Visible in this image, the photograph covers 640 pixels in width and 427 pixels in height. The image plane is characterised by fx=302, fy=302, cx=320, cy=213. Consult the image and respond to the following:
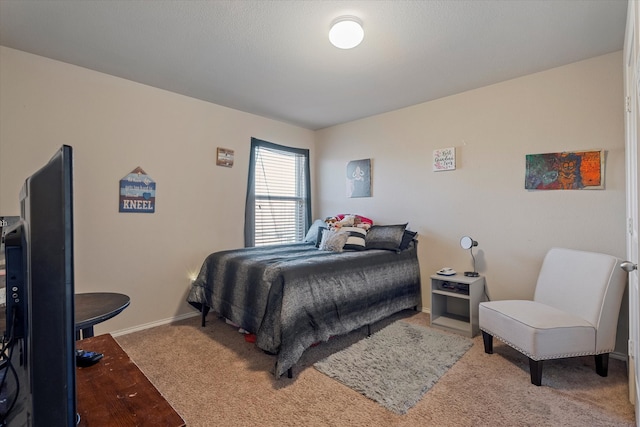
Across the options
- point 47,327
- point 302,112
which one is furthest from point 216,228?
point 47,327

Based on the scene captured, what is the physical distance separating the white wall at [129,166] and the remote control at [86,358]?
76.2 inches

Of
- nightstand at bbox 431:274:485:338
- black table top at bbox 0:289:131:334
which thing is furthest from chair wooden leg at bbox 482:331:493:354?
black table top at bbox 0:289:131:334

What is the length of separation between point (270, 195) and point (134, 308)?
1947mm

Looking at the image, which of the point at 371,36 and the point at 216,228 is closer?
the point at 371,36

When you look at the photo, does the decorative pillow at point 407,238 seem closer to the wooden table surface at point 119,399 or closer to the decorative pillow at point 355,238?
the decorative pillow at point 355,238

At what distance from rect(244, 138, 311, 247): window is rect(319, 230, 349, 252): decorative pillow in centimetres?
89

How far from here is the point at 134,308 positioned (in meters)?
Answer: 2.85

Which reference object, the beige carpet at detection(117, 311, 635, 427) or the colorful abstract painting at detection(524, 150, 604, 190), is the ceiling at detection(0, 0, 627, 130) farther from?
the beige carpet at detection(117, 311, 635, 427)

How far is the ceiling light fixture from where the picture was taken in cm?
192

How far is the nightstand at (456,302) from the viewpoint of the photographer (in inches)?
107

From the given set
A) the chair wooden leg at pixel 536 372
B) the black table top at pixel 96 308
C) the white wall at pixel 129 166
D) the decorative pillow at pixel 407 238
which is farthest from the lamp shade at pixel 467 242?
the black table top at pixel 96 308

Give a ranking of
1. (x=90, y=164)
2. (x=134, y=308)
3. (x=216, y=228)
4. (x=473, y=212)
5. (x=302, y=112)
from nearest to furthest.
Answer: (x=90, y=164) → (x=134, y=308) → (x=473, y=212) → (x=216, y=228) → (x=302, y=112)

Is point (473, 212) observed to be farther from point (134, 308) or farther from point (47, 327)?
point (134, 308)

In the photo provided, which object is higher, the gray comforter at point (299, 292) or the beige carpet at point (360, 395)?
the gray comforter at point (299, 292)
